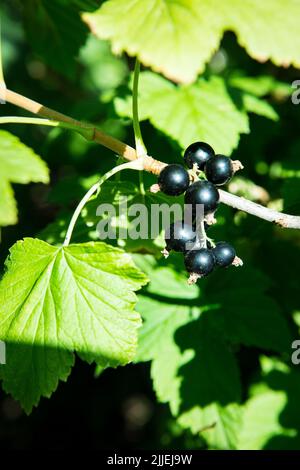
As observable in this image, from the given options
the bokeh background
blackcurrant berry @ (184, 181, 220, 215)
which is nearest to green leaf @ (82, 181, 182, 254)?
the bokeh background

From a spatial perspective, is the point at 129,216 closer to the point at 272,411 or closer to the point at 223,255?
the point at 223,255

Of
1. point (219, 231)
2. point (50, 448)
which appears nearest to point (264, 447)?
point (219, 231)

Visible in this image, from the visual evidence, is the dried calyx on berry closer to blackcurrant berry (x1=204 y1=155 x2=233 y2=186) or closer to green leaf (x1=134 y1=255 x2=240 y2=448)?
blackcurrant berry (x1=204 y1=155 x2=233 y2=186)

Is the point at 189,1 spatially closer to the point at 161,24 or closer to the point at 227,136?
the point at 161,24

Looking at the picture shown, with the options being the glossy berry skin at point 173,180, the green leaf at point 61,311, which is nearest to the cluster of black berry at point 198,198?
the glossy berry skin at point 173,180

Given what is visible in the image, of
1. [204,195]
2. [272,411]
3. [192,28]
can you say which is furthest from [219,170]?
[272,411]

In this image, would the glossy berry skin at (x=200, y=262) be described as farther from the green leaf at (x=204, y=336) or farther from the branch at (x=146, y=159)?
the green leaf at (x=204, y=336)
